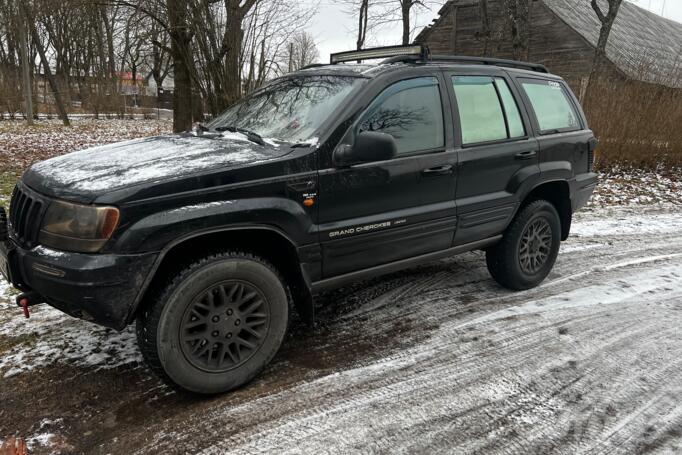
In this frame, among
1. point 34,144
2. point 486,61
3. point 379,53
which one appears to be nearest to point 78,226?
point 379,53

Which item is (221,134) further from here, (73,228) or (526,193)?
(526,193)

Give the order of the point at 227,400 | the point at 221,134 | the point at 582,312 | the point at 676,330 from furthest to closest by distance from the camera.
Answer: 1. the point at 582,312
2. the point at 676,330
3. the point at 221,134
4. the point at 227,400

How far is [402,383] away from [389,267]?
0.84 m

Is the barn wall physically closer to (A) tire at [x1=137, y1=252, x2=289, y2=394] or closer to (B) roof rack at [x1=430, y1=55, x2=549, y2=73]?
(B) roof rack at [x1=430, y1=55, x2=549, y2=73]

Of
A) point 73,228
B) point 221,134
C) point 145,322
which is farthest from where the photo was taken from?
point 221,134

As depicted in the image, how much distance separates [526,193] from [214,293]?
278 centimetres

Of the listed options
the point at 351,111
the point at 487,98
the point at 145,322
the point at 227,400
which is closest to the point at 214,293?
the point at 145,322

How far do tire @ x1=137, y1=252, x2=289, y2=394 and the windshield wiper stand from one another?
0.82 m

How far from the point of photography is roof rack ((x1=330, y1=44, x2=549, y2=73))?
3553 mm

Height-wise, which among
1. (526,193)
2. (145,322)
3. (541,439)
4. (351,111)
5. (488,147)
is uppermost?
(351,111)

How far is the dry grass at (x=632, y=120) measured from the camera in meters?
11.0

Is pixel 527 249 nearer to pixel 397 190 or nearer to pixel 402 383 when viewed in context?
pixel 397 190

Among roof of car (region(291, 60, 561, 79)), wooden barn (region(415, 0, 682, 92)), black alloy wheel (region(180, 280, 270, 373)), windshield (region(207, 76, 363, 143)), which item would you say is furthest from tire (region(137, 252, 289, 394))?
wooden barn (region(415, 0, 682, 92))

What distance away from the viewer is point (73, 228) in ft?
7.95
